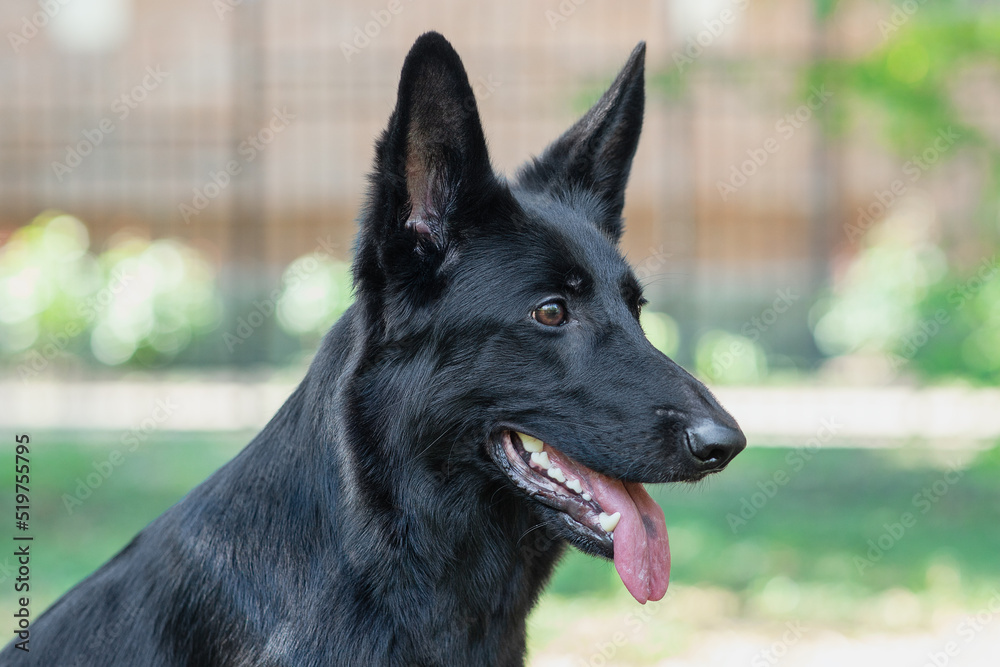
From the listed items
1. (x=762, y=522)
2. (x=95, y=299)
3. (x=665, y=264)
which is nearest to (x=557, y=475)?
(x=762, y=522)

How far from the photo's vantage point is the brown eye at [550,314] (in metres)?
2.32

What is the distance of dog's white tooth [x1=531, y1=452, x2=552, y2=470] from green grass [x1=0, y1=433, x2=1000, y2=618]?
238 cm

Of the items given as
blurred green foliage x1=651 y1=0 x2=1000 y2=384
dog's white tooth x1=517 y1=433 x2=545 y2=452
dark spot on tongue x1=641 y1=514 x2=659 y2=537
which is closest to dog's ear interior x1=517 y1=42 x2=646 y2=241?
dog's white tooth x1=517 y1=433 x2=545 y2=452

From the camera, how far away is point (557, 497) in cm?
226

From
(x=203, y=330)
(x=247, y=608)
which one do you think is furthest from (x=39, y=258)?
(x=247, y=608)

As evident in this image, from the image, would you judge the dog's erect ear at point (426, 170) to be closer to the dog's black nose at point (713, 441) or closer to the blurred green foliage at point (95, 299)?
the dog's black nose at point (713, 441)

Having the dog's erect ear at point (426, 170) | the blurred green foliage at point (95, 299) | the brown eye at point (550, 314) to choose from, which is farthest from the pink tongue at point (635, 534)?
the blurred green foliage at point (95, 299)

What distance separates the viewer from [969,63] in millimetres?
6312

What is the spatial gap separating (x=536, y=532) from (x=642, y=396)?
489 mm

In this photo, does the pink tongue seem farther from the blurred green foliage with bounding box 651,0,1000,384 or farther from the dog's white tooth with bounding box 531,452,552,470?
the blurred green foliage with bounding box 651,0,1000,384

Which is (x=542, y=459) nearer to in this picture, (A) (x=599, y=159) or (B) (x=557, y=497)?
(B) (x=557, y=497)

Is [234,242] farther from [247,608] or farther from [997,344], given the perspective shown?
[247,608]

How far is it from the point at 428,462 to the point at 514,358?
0.33 meters

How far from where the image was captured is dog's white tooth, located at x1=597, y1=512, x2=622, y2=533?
2229 mm
